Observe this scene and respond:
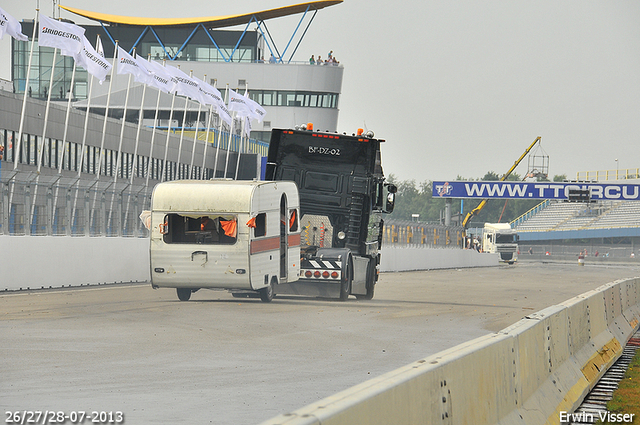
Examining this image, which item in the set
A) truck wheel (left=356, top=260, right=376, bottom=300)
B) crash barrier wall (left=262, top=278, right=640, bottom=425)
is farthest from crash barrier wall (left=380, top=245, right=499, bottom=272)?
crash barrier wall (left=262, top=278, right=640, bottom=425)

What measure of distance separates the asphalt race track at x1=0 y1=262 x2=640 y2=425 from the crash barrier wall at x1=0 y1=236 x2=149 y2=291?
0.68 meters

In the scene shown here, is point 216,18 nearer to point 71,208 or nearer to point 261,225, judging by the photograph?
point 71,208

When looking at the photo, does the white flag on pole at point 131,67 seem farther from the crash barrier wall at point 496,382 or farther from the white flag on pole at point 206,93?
the crash barrier wall at point 496,382

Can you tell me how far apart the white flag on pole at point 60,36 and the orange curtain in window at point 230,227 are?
17380 mm

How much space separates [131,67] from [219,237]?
22332 mm

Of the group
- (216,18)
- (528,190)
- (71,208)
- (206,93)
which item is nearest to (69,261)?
(71,208)

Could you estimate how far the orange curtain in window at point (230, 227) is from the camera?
1911 cm

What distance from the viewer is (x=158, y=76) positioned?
43656 mm

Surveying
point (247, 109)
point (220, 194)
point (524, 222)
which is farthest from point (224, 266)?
point (524, 222)

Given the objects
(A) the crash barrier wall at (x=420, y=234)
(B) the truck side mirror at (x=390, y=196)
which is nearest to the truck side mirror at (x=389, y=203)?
(B) the truck side mirror at (x=390, y=196)

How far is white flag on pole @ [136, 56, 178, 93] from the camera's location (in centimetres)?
4309

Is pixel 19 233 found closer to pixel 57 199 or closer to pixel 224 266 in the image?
pixel 57 199

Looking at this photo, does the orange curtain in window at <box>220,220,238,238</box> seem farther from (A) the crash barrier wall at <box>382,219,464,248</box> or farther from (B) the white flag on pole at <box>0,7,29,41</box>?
(A) the crash barrier wall at <box>382,219,464,248</box>

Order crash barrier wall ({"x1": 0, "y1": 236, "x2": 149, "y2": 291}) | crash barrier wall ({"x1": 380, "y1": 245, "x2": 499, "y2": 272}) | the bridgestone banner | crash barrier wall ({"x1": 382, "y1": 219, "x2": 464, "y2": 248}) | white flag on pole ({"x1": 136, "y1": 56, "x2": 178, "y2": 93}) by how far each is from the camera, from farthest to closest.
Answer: the bridgestone banner, crash barrier wall ({"x1": 380, "y1": 245, "x2": 499, "y2": 272}), crash barrier wall ({"x1": 382, "y1": 219, "x2": 464, "y2": 248}), white flag on pole ({"x1": 136, "y1": 56, "x2": 178, "y2": 93}), crash barrier wall ({"x1": 0, "y1": 236, "x2": 149, "y2": 291})
